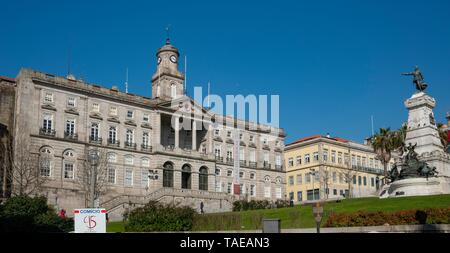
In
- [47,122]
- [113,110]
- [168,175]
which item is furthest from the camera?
[168,175]

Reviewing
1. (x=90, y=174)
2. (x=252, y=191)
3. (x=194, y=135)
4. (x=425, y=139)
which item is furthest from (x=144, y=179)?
(x=425, y=139)

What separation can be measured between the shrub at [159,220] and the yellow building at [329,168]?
5781 centimetres

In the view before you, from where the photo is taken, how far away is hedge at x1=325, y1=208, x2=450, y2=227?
24922mm

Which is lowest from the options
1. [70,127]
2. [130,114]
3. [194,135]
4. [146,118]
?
[70,127]

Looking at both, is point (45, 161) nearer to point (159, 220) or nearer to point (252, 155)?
point (159, 220)

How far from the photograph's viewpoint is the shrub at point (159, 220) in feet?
106

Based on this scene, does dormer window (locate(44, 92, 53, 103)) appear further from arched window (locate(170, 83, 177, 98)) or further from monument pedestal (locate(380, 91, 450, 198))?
monument pedestal (locate(380, 91, 450, 198))

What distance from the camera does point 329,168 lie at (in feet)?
308

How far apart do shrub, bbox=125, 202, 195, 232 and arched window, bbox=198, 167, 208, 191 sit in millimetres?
40179

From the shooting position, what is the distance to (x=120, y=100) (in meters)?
69.9

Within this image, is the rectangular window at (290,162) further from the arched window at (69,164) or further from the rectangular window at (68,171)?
the rectangular window at (68,171)

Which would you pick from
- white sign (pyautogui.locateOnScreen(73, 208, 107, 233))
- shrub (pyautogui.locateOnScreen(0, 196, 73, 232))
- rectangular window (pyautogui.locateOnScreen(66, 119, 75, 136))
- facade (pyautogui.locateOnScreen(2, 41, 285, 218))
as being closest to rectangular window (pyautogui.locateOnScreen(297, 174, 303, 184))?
facade (pyautogui.locateOnScreen(2, 41, 285, 218))

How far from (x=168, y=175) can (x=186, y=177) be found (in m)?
3.50

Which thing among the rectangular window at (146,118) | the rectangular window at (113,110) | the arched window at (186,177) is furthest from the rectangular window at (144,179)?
the rectangular window at (113,110)
